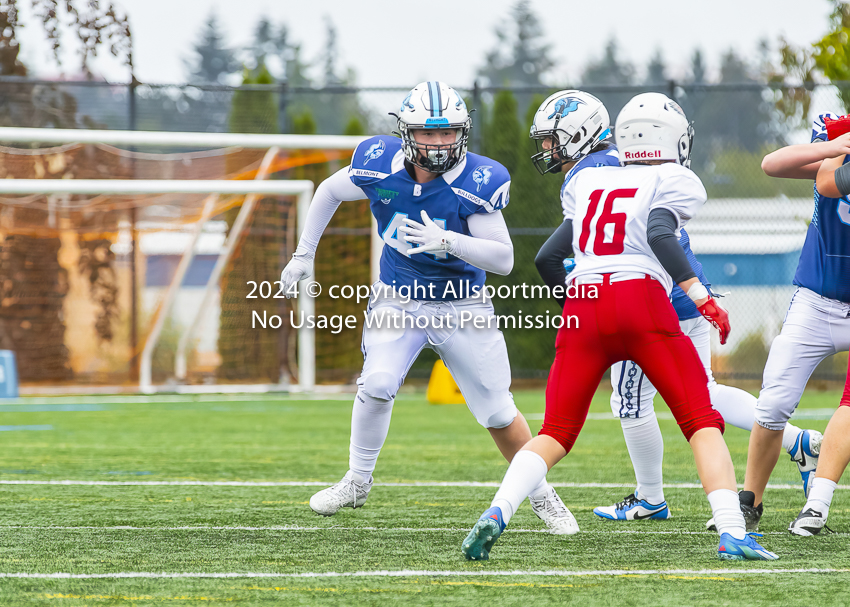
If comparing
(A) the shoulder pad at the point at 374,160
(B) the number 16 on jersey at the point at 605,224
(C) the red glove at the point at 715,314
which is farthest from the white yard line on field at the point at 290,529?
(A) the shoulder pad at the point at 374,160

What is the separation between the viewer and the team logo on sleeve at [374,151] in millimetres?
4340

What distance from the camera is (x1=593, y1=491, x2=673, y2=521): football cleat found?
4.43 meters

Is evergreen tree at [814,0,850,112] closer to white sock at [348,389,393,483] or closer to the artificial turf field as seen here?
the artificial turf field

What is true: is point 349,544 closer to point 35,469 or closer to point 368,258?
point 35,469

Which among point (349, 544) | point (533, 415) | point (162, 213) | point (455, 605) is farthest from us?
point (162, 213)

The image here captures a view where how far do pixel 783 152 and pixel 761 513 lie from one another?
1.48m

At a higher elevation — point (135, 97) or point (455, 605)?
point (135, 97)

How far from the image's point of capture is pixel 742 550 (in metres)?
3.36

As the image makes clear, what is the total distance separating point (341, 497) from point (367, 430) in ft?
1.02

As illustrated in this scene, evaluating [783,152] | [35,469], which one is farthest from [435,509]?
[35,469]

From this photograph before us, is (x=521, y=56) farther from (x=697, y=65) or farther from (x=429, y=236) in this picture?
(x=429, y=236)

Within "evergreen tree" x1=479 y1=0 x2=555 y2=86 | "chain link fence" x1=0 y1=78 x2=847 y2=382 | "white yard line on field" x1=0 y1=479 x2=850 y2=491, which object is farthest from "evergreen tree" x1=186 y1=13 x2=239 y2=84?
"white yard line on field" x1=0 y1=479 x2=850 y2=491

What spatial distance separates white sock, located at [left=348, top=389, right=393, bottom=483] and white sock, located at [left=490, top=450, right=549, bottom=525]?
1.06 meters

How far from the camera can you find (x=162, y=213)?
1268 centimetres
